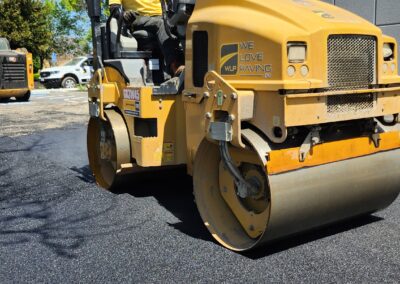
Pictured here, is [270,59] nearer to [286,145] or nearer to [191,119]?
[286,145]

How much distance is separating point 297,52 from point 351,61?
1.77 ft

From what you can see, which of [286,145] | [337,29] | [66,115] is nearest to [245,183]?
[286,145]

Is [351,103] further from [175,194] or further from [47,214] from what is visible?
[47,214]

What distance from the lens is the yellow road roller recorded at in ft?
12.4

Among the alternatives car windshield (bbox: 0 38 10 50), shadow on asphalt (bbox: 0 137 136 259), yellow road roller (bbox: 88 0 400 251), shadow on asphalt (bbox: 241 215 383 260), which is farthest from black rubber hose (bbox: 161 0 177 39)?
car windshield (bbox: 0 38 10 50)

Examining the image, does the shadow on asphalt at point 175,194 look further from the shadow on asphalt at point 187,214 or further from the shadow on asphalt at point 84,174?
the shadow on asphalt at point 84,174

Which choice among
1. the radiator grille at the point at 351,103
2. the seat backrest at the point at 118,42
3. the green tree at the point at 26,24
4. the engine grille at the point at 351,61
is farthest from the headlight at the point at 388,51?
the green tree at the point at 26,24

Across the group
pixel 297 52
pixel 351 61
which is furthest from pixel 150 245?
pixel 351 61

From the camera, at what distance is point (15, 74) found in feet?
61.4

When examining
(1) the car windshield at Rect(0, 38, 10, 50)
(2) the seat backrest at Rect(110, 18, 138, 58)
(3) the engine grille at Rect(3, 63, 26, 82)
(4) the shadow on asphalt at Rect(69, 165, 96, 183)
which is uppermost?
(1) the car windshield at Rect(0, 38, 10, 50)

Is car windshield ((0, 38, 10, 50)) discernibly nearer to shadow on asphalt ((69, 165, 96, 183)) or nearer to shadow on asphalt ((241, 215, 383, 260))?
shadow on asphalt ((69, 165, 96, 183))

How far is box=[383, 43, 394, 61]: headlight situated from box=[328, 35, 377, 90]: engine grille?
0.96ft

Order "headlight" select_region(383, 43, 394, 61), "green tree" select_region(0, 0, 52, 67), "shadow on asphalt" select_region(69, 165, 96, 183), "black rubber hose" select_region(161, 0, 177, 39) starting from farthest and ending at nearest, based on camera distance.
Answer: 1. "green tree" select_region(0, 0, 52, 67)
2. "shadow on asphalt" select_region(69, 165, 96, 183)
3. "black rubber hose" select_region(161, 0, 177, 39)
4. "headlight" select_region(383, 43, 394, 61)

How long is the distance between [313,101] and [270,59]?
0.42 metres
